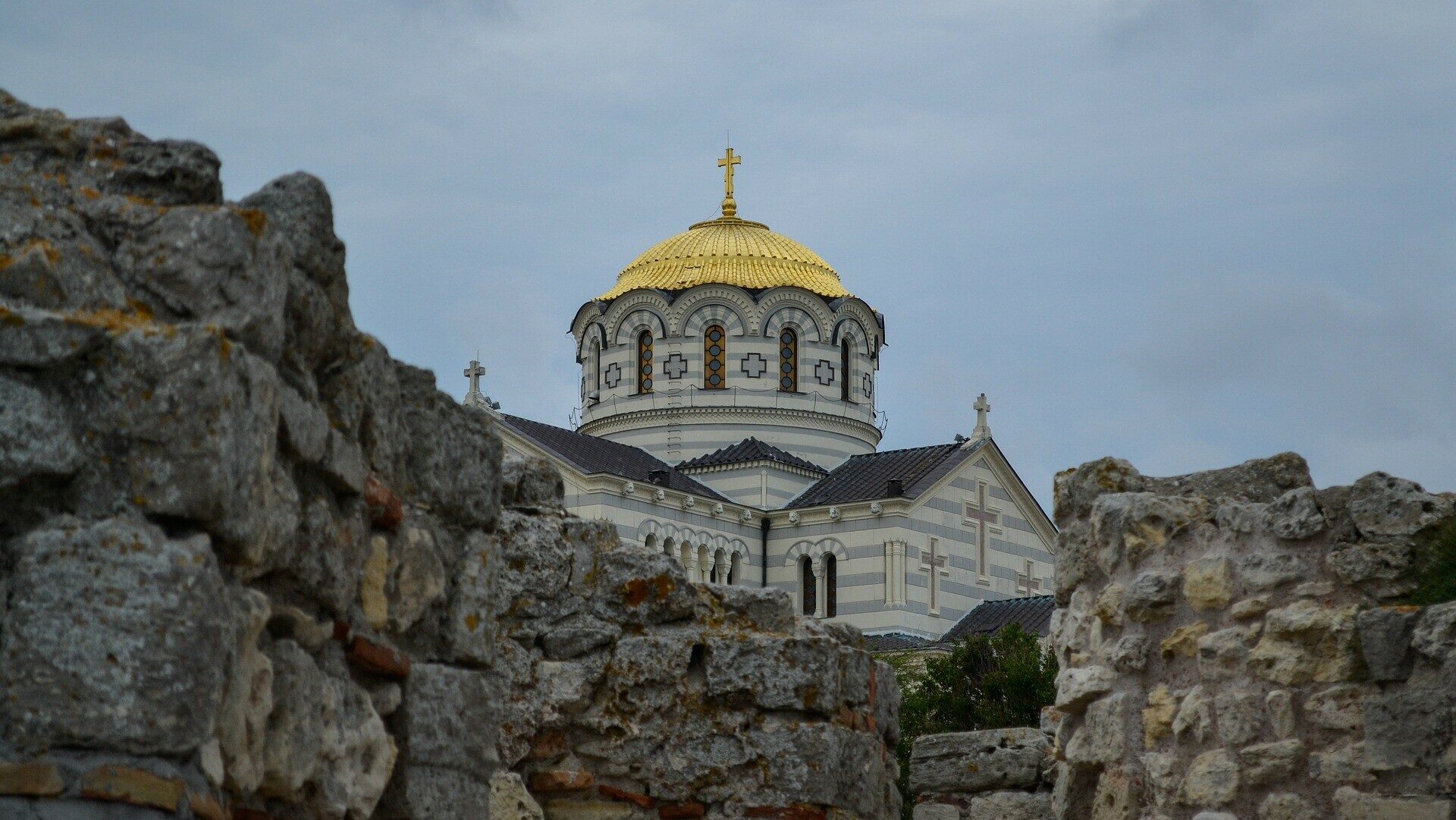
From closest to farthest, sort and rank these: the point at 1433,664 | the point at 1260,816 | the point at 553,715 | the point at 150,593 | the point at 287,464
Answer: the point at 150,593 → the point at 287,464 → the point at 1433,664 → the point at 1260,816 → the point at 553,715

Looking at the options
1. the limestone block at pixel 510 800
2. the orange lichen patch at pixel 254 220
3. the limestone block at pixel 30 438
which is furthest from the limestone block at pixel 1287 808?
the limestone block at pixel 30 438

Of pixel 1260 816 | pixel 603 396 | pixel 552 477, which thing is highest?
pixel 603 396

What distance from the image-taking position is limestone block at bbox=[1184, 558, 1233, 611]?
523 centimetres

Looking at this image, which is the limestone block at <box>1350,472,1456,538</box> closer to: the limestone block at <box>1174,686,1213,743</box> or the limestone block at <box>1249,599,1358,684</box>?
the limestone block at <box>1249,599,1358,684</box>

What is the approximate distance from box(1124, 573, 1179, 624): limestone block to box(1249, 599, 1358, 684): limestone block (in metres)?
0.32

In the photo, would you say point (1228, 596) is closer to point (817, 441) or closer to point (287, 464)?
point (287, 464)

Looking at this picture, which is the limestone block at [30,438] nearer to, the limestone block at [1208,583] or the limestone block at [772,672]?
the limestone block at [772,672]

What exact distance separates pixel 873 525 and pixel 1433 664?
41950 millimetres

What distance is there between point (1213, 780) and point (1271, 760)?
0.56 feet

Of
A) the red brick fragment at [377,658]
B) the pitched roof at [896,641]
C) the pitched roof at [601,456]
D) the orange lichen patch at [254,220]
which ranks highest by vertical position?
the pitched roof at [601,456]

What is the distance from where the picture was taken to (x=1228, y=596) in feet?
17.1

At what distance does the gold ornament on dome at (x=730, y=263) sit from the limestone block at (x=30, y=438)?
149ft

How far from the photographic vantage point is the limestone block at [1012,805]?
6688 mm

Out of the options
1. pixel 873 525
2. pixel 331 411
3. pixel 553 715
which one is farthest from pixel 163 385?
pixel 873 525
